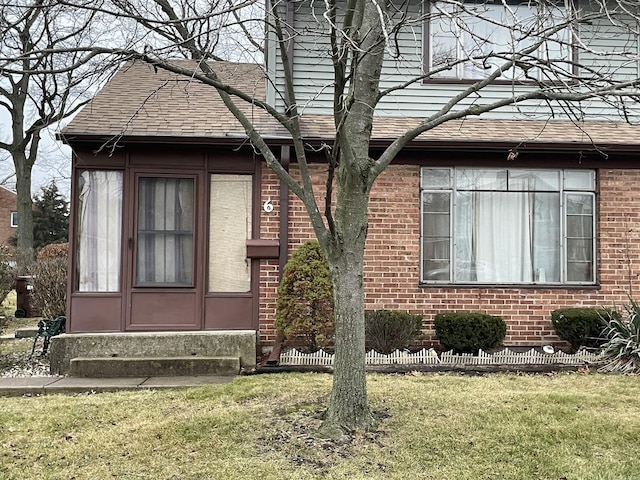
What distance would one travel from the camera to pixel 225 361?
265 inches

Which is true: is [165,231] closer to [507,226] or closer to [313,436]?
[313,436]

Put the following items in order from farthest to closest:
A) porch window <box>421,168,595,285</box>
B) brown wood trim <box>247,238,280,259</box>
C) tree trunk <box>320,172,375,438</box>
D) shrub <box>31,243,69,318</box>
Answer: shrub <box>31,243,69,318</box> → porch window <box>421,168,595,285</box> → brown wood trim <box>247,238,280,259</box> → tree trunk <box>320,172,375,438</box>

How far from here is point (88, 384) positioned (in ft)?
20.5

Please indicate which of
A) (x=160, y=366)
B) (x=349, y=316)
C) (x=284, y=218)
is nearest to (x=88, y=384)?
(x=160, y=366)

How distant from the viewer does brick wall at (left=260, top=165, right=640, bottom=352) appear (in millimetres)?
7805

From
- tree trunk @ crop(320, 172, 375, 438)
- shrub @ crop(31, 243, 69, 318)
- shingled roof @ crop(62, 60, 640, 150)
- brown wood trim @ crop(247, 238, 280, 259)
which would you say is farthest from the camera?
shrub @ crop(31, 243, 69, 318)

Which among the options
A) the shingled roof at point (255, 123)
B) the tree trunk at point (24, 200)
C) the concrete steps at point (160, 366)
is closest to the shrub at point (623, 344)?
the shingled roof at point (255, 123)

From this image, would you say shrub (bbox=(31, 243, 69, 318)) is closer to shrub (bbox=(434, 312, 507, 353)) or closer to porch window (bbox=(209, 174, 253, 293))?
porch window (bbox=(209, 174, 253, 293))

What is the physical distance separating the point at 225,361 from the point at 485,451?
357 centimetres

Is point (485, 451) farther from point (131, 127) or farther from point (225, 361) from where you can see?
point (131, 127)

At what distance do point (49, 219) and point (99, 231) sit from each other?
26997 millimetres

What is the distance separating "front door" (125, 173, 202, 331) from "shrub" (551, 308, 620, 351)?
16.2 feet

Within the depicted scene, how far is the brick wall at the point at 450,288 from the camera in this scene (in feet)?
25.6

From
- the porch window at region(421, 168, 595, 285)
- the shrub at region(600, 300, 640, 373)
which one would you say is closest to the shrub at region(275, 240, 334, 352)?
the porch window at region(421, 168, 595, 285)
